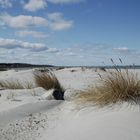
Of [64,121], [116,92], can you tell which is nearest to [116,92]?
[116,92]

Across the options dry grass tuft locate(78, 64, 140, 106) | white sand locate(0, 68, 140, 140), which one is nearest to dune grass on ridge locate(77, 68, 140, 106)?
dry grass tuft locate(78, 64, 140, 106)

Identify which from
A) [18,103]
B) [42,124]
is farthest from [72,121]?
[18,103]

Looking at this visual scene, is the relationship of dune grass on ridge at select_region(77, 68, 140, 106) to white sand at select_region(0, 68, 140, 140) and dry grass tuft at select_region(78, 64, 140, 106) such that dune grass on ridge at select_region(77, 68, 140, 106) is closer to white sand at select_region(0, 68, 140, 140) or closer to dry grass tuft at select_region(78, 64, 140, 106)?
dry grass tuft at select_region(78, 64, 140, 106)

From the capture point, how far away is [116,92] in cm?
513

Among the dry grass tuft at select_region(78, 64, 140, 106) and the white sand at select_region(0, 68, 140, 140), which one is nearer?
the white sand at select_region(0, 68, 140, 140)

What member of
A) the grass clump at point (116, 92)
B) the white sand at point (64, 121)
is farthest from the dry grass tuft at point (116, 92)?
the white sand at point (64, 121)

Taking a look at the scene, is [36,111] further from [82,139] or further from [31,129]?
[82,139]

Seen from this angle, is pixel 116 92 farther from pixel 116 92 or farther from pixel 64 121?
pixel 64 121

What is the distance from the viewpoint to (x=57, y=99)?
6.77 meters

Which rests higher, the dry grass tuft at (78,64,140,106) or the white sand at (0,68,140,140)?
the dry grass tuft at (78,64,140,106)

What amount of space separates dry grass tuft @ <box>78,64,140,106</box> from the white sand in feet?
0.51

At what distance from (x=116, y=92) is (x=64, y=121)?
0.94 metres

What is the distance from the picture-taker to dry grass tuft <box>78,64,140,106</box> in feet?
16.5

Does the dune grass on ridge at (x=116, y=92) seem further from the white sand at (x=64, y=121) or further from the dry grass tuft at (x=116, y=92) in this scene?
the white sand at (x=64, y=121)
